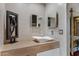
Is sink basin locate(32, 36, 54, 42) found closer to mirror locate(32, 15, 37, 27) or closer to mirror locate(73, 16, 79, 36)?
mirror locate(32, 15, 37, 27)

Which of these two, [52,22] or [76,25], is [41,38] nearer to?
[52,22]

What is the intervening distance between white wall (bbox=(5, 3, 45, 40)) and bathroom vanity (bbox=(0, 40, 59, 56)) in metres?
0.10

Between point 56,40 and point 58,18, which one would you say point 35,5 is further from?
point 56,40

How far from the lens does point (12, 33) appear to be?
1.97 metres

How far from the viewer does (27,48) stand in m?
1.98

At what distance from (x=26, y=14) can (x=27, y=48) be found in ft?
1.48

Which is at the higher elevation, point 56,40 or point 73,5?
point 73,5

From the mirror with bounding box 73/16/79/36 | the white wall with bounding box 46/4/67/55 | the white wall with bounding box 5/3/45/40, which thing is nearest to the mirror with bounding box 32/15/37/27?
the white wall with bounding box 5/3/45/40

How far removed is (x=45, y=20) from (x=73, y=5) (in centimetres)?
42

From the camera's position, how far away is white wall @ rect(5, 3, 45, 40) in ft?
6.48

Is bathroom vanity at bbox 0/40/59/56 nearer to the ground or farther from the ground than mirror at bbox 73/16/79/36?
nearer to the ground

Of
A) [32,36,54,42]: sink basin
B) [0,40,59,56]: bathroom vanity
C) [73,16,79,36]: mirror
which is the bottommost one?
[0,40,59,56]: bathroom vanity

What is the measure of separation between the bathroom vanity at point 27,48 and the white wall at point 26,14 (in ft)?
0.31

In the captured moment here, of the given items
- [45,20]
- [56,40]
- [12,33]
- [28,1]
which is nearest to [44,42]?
[56,40]
